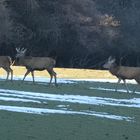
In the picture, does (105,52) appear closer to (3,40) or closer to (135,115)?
(3,40)

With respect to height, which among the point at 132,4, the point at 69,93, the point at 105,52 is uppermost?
the point at 69,93

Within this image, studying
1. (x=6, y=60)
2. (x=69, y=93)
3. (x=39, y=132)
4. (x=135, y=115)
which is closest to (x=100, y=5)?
(x=6, y=60)

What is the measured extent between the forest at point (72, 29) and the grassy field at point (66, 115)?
35.3m

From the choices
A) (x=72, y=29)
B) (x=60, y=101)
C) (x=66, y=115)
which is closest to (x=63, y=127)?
(x=66, y=115)

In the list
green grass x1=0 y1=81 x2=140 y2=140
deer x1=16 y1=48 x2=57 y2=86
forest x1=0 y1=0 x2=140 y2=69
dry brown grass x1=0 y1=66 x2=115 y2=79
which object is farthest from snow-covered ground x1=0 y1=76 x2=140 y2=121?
forest x1=0 y1=0 x2=140 y2=69

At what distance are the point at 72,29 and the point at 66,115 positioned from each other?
5125 cm

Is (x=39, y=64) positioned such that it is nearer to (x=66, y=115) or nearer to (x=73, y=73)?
(x=66, y=115)

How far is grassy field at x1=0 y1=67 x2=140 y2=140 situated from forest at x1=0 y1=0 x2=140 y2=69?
3532 centimetres

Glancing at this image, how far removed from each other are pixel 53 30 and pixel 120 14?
39.9 feet

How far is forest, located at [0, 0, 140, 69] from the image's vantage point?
6481 centimetres

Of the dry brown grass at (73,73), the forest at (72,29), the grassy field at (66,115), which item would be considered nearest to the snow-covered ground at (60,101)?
the grassy field at (66,115)

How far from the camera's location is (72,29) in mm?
68000

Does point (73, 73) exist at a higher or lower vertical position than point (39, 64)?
lower

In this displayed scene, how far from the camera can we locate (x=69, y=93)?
25.8m
